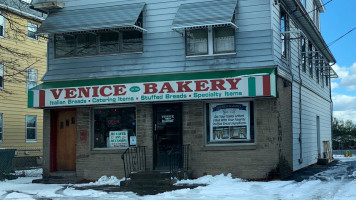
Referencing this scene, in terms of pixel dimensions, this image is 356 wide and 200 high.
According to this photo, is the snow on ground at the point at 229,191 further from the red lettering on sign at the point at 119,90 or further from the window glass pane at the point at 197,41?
the window glass pane at the point at 197,41

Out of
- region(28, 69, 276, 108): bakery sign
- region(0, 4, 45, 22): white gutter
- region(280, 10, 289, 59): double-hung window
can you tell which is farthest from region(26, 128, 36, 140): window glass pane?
region(280, 10, 289, 59): double-hung window

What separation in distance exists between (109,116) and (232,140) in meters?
4.52

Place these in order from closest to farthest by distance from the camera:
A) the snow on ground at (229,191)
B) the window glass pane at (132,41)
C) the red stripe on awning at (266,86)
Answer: the snow on ground at (229,191)
the red stripe on awning at (266,86)
the window glass pane at (132,41)

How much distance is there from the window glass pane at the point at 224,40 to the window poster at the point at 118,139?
4.32m

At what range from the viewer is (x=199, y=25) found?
15.1 metres

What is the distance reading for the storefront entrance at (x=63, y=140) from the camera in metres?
17.7

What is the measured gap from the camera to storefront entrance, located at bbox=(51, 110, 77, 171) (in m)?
17.7

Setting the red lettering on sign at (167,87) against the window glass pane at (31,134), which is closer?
the red lettering on sign at (167,87)

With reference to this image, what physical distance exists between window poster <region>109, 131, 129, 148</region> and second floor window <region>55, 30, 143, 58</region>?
2873 mm

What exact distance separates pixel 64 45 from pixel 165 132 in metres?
5.18

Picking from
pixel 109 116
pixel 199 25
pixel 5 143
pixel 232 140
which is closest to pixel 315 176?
pixel 232 140

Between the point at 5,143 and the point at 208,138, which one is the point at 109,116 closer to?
the point at 208,138

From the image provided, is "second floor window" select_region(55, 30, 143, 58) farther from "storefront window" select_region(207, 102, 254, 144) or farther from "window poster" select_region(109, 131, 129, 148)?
"storefront window" select_region(207, 102, 254, 144)

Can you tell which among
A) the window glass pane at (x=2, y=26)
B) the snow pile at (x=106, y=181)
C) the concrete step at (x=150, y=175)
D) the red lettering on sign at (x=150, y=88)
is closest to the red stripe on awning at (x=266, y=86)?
the red lettering on sign at (x=150, y=88)
